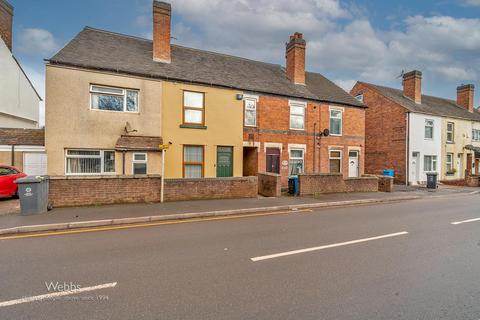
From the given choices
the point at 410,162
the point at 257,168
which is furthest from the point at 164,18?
the point at 410,162

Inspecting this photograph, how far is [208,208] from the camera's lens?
30.2 feet

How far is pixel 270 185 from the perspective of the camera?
1272 centimetres

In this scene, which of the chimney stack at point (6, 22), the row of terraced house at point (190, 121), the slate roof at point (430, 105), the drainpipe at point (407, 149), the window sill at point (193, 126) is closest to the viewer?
the row of terraced house at point (190, 121)

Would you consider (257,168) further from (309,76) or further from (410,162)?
(410,162)

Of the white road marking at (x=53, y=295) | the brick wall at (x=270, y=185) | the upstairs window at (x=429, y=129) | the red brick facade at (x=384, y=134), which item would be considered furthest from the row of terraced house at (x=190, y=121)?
the white road marking at (x=53, y=295)

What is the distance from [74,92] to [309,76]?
55.2ft

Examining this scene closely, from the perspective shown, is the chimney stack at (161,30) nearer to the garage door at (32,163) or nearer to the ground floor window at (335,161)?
the garage door at (32,163)

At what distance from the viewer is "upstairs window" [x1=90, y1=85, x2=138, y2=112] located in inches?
454

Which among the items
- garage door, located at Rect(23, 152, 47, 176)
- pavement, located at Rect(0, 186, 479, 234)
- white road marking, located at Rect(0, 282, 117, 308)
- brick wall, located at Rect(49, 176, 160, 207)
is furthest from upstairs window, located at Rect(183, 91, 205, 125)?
white road marking, located at Rect(0, 282, 117, 308)

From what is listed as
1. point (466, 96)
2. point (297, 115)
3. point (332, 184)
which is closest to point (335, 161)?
point (297, 115)

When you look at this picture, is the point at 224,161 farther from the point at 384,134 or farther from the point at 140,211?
the point at 384,134

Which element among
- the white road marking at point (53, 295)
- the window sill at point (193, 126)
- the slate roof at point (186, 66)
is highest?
the slate roof at point (186, 66)

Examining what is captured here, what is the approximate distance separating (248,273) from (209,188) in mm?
7114

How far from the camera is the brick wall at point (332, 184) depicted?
12.9 meters
